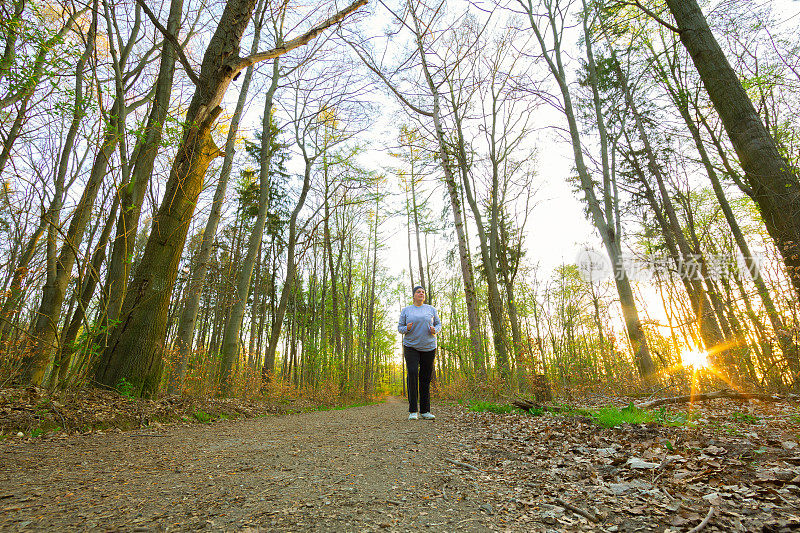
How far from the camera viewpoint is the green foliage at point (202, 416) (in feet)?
15.8

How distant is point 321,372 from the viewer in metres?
18.8

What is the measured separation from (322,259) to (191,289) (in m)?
14.6

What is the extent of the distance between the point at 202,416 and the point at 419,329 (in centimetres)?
345

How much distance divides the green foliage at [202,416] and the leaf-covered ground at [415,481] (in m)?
1.46

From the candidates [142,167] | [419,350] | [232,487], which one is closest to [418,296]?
[419,350]

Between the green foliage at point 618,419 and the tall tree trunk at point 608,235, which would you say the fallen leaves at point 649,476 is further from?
the tall tree trunk at point 608,235

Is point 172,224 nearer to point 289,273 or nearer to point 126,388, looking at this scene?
point 126,388

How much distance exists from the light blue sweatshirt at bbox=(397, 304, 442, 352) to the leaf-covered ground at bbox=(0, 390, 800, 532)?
196 cm

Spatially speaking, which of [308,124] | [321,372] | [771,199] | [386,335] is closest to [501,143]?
[308,124]

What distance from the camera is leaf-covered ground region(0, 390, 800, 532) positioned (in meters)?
1.47

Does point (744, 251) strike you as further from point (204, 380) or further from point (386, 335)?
point (386, 335)

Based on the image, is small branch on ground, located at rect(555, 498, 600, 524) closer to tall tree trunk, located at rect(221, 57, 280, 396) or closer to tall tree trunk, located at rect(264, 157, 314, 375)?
tall tree trunk, located at rect(221, 57, 280, 396)

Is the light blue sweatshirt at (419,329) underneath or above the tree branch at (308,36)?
underneath

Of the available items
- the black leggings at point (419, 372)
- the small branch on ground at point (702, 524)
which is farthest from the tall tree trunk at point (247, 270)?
the small branch on ground at point (702, 524)
